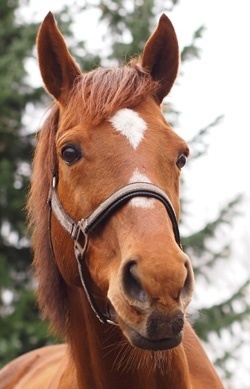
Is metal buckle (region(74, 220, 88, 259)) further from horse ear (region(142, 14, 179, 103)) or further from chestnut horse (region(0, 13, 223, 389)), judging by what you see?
horse ear (region(142, 14, 179, 103))

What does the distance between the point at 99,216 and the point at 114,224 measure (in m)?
0.09

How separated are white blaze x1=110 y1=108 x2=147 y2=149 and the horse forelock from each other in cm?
4

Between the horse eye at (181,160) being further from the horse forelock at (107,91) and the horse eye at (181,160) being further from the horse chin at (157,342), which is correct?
the horse chin at (157,342)

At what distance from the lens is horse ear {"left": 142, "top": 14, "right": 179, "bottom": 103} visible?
10.4 ft

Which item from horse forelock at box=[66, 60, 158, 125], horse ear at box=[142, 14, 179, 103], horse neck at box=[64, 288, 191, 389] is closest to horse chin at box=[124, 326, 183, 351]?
horse neck at box=[64, 288, 191, 389]

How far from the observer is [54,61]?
323cm

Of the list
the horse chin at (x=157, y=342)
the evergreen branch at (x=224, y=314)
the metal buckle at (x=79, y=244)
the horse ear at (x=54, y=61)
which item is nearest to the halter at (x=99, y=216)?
the metal buckle at (x=79, y=244)

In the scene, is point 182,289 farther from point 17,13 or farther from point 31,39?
point 17,13

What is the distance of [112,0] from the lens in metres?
10.1

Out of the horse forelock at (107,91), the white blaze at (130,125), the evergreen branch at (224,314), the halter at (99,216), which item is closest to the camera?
the halter at (99,216)

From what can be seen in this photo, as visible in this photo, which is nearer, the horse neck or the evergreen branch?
the horse neck

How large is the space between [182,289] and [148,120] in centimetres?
86

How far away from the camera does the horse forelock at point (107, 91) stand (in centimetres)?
284

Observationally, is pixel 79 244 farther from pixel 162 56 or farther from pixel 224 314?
pixel 224 314
